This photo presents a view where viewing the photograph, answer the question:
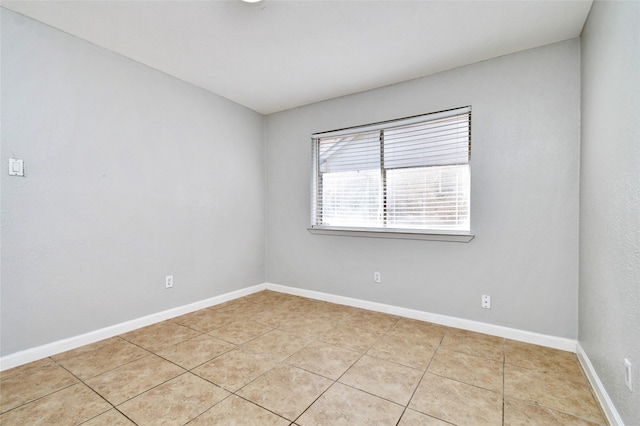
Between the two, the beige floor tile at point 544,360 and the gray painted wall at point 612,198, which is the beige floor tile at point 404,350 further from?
the gray painted wall at point 612,198

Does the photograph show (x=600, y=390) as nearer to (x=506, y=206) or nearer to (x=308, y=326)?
(x=506, y=206)

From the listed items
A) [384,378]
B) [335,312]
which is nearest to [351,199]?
[335,312]

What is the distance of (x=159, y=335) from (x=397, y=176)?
2.81 meters

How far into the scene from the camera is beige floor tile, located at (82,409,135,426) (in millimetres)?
1531

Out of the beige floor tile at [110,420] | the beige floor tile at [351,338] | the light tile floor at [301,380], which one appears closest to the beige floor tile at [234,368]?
the light tile floor at [301,380]

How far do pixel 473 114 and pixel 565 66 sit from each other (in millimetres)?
712

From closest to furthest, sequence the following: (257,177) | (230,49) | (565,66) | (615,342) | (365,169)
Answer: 1. (615,342)
2. (565,66)
3. (230,49)
4. (365,169)
5. (257,177)

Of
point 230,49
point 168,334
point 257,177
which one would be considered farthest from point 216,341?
point 230,49

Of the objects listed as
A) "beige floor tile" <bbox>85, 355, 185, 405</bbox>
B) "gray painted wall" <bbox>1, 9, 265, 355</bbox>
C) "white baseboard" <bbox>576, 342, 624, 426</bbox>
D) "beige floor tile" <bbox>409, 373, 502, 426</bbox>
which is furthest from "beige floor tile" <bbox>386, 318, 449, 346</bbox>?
"gray painted wall" <bbox>1, 9, 265, 355</bbox>

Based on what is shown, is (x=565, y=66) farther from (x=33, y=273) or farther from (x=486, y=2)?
(x=33, y=273)

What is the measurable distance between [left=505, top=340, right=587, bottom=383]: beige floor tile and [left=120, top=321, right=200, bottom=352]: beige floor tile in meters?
2.68

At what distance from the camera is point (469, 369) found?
2.09 m

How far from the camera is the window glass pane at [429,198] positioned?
9.27 ft

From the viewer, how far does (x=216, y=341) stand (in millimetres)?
2549
